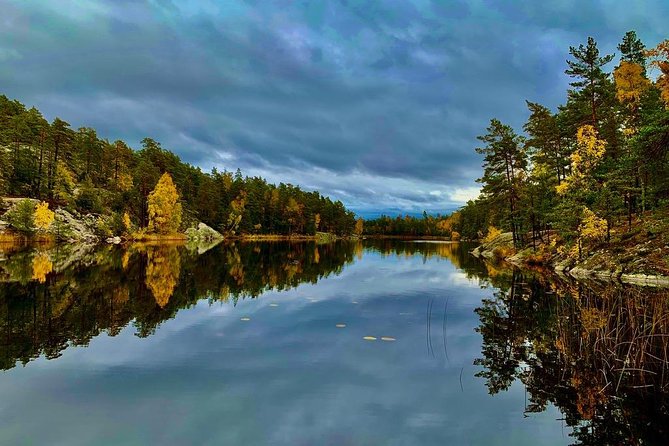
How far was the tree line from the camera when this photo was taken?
29594 mm

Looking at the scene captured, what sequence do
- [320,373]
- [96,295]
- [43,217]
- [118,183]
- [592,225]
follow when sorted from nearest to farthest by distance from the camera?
1. [320,373]
2. [96,295]
3. [592,225]
4. [43,217]
5. [118,183]

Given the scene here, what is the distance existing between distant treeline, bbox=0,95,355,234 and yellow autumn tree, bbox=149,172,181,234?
13.7 ft

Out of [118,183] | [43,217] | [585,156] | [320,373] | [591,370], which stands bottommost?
[320,373]

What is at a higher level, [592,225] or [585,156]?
[585,156]

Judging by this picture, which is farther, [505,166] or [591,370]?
[505,166]

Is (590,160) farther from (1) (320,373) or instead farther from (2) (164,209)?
(2) (164,209)

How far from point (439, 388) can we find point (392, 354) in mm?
2513

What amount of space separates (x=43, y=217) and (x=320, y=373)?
68807 millimetres

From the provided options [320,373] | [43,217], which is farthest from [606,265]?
[43,217]

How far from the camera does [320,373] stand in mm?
9609

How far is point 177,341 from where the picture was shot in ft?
39.0

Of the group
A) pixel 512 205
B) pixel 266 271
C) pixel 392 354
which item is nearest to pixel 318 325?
pixel 392 354

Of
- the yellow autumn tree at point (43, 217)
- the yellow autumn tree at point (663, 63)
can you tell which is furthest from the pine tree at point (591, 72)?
the yellow autumn tree at point (43, 217)

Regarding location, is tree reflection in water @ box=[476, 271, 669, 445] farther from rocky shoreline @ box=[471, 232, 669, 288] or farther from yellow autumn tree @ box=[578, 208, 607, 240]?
yellow autumn tree @ box=[578, 208, 607, 240]
